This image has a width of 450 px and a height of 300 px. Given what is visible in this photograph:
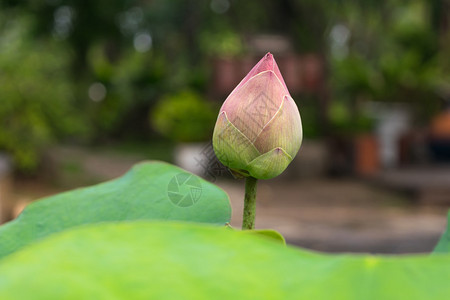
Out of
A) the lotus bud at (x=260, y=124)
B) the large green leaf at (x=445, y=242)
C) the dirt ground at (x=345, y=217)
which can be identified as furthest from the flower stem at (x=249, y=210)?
the dirt ground at (x=345, y=217)

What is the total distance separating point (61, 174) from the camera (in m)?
5.44

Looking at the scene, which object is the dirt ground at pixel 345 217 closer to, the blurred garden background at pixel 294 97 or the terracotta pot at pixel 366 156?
the blurred garden background at pixel 294 97

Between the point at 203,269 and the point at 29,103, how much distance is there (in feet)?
15.6

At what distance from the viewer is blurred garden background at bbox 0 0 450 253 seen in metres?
4.57

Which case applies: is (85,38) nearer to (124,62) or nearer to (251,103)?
(124,62)

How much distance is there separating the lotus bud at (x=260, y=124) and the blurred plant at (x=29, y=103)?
4486 millimetres

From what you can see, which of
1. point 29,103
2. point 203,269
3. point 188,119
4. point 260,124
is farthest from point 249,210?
point 188,119

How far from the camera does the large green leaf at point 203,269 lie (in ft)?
0.62

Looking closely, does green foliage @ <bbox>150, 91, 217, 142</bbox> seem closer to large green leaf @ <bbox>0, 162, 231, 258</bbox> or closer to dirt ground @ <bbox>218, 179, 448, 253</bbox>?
dirt ground @ <bbox>218, 179, 448, 253</bbox>

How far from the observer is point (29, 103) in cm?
466

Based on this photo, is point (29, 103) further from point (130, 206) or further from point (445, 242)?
point (445, 242)

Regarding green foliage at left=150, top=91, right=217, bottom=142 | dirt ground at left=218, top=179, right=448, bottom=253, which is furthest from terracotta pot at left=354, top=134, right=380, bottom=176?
green foliage at left=150, top=91, right=217, bottom=142

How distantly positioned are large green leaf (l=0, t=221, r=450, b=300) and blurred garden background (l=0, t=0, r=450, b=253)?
7.60ft

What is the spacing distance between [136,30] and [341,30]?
251 inches
